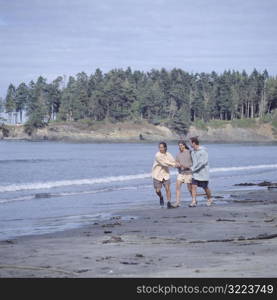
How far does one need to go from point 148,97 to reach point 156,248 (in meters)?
162

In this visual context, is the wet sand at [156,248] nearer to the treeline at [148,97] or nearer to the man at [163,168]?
the man at [163,168]

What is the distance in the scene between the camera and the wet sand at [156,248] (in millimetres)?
8195

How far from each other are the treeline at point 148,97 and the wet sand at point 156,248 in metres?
150

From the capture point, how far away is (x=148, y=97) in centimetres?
17125

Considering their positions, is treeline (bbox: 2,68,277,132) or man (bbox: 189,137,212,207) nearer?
man (bbox: 189,137,212,207)

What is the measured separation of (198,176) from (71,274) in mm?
9711

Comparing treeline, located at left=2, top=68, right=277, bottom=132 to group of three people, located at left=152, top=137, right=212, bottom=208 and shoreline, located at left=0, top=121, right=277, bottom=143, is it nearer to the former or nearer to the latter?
shoreline, located at left=0, top=121, right=277, bottom=143

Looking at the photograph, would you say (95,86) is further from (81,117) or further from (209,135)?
(209,135)

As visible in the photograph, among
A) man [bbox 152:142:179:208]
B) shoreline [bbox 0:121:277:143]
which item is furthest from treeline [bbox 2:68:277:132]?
man [bbox 152:142:179:208]

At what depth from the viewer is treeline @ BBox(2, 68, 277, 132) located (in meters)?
169

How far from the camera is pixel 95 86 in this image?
7018 inches

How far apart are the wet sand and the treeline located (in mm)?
149849

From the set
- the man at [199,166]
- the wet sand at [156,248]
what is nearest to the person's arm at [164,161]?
the man at [199,166]

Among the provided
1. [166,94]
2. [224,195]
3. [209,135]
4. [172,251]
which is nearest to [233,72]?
[166,94]
